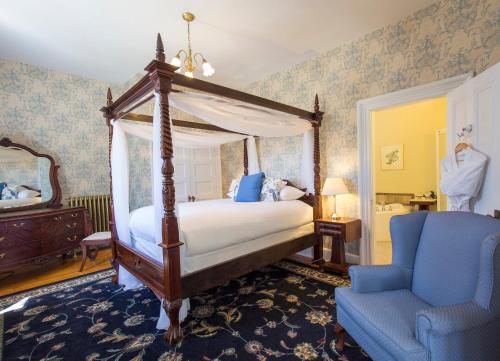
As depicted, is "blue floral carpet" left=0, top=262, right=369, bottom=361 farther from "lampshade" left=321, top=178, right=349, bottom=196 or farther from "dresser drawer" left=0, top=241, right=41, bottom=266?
"lampshade" left=321, top=178, right=349, bottom=196

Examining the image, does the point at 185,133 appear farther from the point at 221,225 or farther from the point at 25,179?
the point at 25,179

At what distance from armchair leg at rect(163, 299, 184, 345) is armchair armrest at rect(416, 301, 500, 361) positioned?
5.24 feet

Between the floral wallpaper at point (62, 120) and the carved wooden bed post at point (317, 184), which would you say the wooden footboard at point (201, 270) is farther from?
the floral wallpaper at point (62, 120)

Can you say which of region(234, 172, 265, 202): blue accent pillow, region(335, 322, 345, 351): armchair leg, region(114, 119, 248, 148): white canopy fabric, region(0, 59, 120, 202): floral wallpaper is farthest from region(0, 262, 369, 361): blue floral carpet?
region(0, 59, 120, 202): floral wallpaper

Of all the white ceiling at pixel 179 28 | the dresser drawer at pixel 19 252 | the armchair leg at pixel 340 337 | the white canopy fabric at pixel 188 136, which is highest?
the white ceiling at pixel 179 28

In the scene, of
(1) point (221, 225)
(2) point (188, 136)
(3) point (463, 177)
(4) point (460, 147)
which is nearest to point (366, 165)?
(4) point (460, 147)

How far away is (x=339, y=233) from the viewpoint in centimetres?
308

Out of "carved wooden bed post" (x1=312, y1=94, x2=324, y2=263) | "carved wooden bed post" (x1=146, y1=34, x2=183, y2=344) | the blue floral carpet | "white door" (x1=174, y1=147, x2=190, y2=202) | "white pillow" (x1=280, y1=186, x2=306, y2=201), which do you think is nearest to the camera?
the blue floral carpet

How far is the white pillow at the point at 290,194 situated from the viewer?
141 inches

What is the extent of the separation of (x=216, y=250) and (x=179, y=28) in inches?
100.0

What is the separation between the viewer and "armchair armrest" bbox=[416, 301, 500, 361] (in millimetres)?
1094

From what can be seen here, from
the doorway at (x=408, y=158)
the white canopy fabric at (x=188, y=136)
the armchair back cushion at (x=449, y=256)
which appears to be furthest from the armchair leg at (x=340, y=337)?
the doorway at (x=408, y=158)

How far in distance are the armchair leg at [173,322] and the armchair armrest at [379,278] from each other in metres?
1.34

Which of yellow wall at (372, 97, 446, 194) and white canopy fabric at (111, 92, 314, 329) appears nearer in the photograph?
white canopy fabric at (111, 92, 314, 329)
